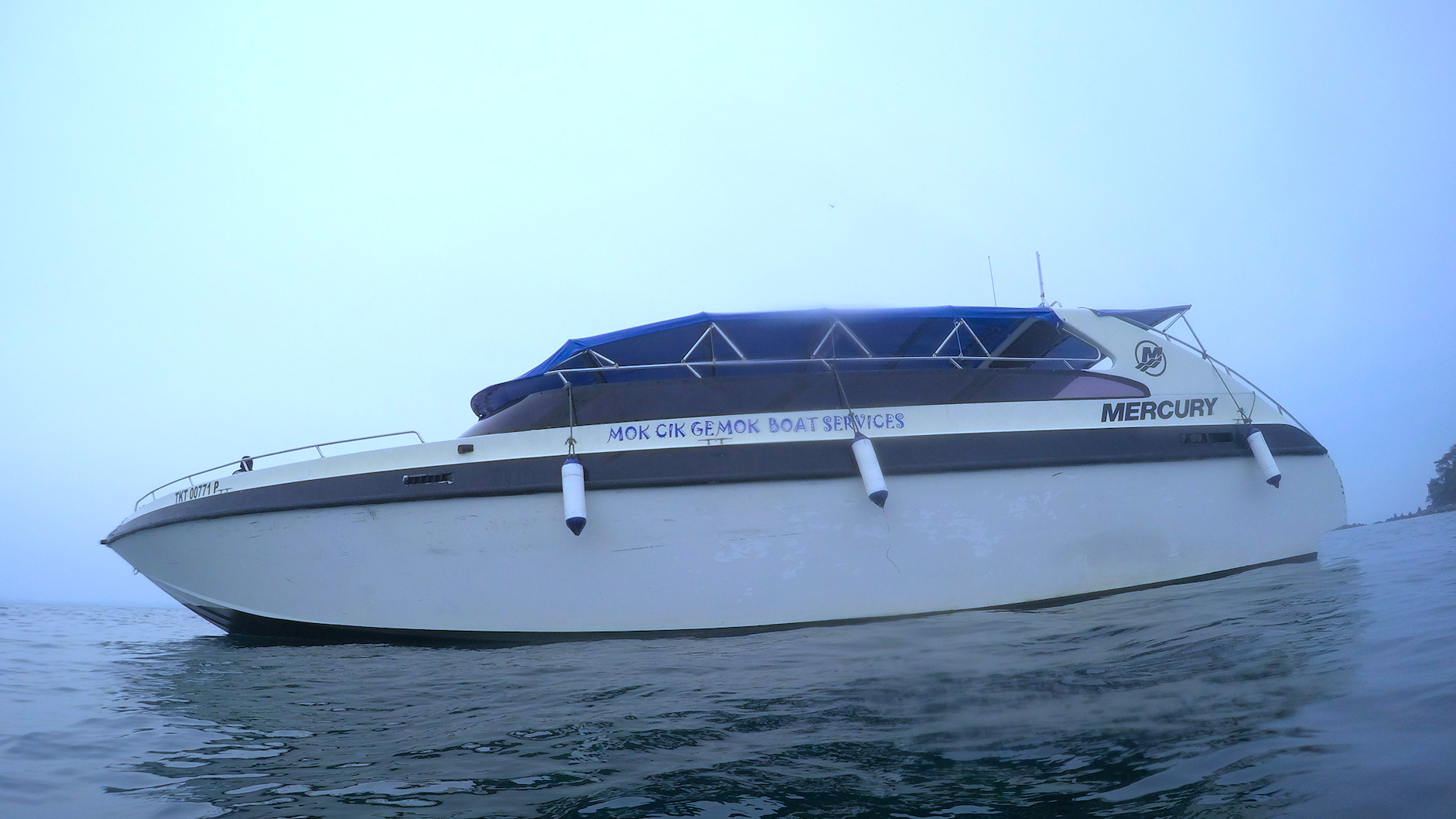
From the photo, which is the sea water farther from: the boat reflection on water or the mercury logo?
the mercury logo

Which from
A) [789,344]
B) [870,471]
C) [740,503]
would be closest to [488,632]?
[740,503]

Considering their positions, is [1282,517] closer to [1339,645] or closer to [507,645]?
[1339,645]

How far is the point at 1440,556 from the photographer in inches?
256

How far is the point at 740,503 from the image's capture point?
558cm

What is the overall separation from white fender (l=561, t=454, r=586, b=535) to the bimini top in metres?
0.83

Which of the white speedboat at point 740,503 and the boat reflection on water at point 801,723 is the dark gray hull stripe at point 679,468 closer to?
the white speedboat at point 740,503

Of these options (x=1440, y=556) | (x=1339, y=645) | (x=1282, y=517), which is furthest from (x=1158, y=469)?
(x=1339, y=645)

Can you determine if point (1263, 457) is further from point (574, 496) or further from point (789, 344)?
point (574, 496)

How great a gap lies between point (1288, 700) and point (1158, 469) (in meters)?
4.26

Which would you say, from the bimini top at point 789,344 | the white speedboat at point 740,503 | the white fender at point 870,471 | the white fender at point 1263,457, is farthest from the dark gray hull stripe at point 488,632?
the bimini top at point 789,344

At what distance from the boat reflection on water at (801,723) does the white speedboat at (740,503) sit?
2.21ft

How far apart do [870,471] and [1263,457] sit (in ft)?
12.9

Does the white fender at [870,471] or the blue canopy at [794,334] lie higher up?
the blue canopy at [794,334]

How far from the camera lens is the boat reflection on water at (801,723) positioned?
2127mm
